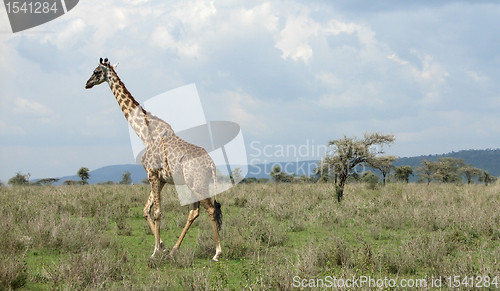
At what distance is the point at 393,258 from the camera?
674cm

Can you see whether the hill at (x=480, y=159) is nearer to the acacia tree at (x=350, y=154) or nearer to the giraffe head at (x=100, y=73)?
the acacia tree at (x=350, y=154)

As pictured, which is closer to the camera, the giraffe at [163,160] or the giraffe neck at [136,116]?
the giraffe at [163,160]

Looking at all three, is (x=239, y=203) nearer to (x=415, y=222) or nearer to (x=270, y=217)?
(x=270, y=217)

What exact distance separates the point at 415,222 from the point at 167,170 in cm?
706

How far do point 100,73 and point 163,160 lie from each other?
283 cm

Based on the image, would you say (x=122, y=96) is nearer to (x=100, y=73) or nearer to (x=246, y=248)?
(x=100, y=73)

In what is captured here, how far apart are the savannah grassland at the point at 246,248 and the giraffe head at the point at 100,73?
326 cm

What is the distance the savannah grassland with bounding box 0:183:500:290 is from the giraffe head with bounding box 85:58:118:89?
3257 millimetres

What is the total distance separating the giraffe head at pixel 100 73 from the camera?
28.3ft

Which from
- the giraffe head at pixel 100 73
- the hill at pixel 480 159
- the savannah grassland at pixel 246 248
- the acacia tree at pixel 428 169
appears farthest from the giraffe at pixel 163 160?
the hill at pixel 480 159

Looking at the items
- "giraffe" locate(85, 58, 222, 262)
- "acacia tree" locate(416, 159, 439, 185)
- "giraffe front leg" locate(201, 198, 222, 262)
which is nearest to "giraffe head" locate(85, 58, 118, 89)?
"giraffe" locate(85, 58, 222, 262)

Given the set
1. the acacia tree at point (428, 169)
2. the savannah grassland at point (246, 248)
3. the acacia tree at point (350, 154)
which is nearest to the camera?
the savannah grassland at point (246, 248)

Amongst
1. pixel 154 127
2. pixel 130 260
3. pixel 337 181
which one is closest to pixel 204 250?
pixel 130 260

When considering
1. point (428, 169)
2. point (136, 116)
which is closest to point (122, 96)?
point (136, 116)
